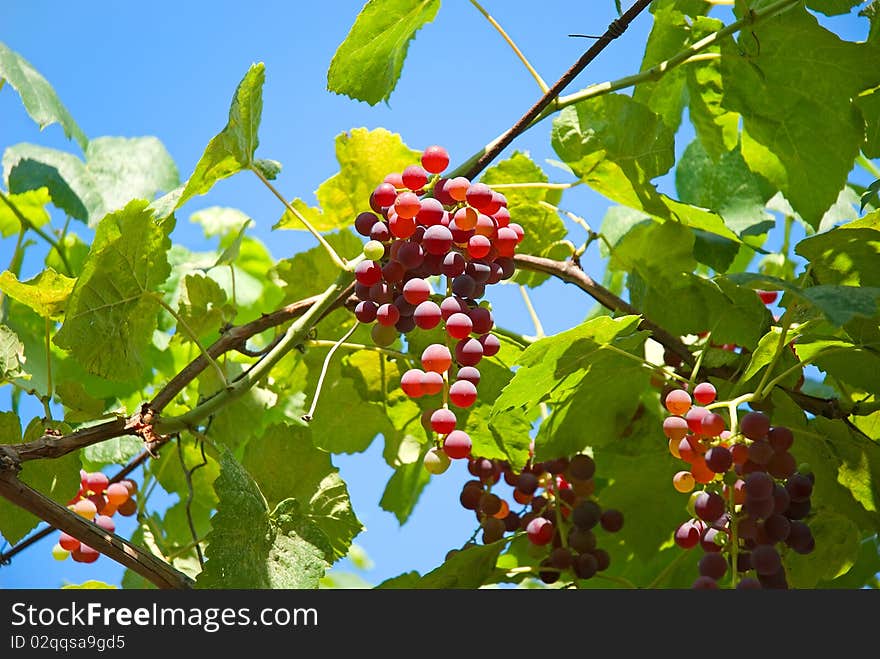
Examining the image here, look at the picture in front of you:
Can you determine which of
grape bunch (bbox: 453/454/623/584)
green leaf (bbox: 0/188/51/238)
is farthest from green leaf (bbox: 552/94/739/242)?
green leaf (bbox: 0/188/51/238)

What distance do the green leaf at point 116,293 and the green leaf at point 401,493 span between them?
17.4 inches

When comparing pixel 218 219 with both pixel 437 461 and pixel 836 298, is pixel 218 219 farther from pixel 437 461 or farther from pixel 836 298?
pixel 836 298

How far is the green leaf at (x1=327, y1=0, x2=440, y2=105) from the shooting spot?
115 centimetres

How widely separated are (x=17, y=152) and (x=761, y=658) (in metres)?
1.30

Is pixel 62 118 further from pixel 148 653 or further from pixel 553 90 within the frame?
pixel 148 653

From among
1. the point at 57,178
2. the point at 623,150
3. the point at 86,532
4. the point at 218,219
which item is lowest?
the point at 86,532

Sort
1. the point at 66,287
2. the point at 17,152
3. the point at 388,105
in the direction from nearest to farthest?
the point at 66,287
the point at 388,105
the point at 17,152

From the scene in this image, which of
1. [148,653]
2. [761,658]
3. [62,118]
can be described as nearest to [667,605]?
[761,658]

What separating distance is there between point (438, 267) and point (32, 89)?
0.83 m

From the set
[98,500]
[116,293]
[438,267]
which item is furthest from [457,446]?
[98,500]

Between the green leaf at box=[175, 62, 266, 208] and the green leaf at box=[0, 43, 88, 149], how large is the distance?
0.49m

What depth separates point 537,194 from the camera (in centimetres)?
→ 130

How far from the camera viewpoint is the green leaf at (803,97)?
1159mm

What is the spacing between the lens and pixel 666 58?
1336 millimetres
